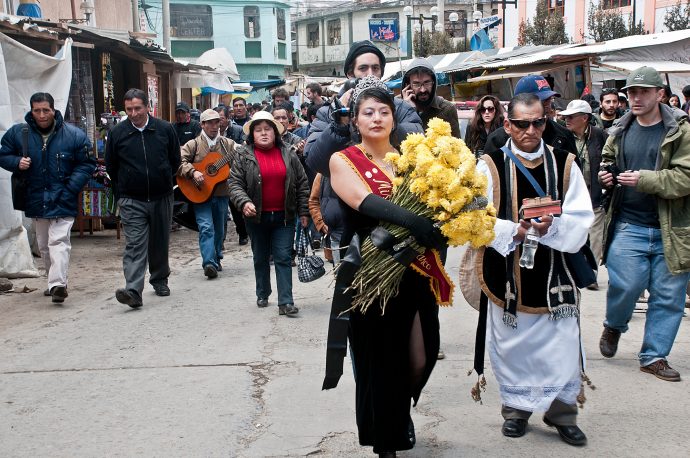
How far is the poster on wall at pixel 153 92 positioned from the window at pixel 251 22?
145ft

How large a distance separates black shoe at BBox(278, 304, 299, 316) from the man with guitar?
7.31 ft

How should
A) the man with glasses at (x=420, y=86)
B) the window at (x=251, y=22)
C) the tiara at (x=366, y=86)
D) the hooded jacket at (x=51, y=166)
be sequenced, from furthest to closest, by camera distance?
the window at (x=251, y=22) < the hooded jacket at (x=51, y=166) < the man with glasses at (x=420, y=86) < the tiara at (x=366, y=86)

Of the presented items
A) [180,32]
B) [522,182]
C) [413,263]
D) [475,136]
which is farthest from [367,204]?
[180,32]

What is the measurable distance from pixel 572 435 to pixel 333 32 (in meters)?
74.6

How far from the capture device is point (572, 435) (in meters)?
4.75

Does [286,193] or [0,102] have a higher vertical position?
[0,102]

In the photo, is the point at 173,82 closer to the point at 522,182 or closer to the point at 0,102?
the point at 0,102

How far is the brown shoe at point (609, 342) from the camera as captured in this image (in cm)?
639

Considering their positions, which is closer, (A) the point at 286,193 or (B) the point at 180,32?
(A) the point at 286,193

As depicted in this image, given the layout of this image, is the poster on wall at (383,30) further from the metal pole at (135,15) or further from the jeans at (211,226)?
the jeans at (211,226)

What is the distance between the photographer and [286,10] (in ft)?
208

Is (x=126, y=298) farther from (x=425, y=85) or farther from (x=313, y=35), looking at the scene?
(x=313, y=35)

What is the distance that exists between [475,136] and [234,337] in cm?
367

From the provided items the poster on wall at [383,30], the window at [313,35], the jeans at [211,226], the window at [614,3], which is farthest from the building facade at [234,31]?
the jeans at [211,226]
